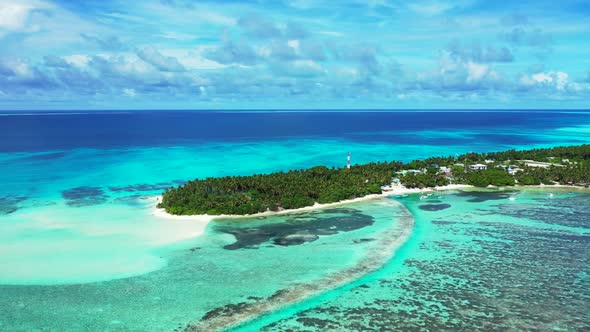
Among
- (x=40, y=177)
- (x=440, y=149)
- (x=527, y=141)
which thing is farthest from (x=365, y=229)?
(x=527, y=141)

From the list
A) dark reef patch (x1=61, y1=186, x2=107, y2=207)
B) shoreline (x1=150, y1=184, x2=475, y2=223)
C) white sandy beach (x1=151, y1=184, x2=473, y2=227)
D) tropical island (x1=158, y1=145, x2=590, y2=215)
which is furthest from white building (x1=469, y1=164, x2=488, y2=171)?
dark reef patch (x1=61, y1=186, x2=107, y2=207)

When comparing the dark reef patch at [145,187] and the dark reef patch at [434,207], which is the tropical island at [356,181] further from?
the dark reef patch at [434,207]

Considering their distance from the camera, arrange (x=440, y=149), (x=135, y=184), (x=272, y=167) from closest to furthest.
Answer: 1. (x=135, y=184)
2. (x=272, y=167)
3. (x=440, y=149)

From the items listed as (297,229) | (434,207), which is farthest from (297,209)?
(434,207)

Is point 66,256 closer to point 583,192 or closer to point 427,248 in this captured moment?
point 427,248

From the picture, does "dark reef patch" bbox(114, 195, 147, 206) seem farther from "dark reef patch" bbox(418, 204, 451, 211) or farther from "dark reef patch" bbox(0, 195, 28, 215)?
"dark reef patch" bbox(418, 204, 451, 211)

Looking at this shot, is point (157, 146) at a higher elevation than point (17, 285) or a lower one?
higher

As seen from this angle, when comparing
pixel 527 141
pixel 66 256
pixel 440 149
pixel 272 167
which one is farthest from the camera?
pixel 527 141
